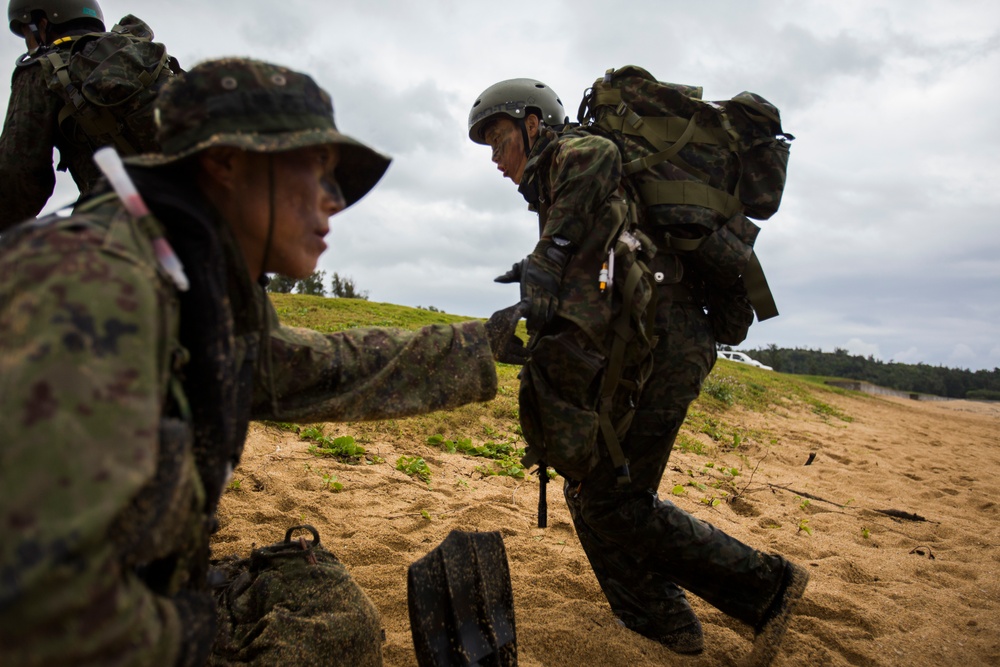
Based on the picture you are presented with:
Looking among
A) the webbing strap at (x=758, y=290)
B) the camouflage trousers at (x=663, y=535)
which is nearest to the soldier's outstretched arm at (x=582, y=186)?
the camouflage trousers at (x=663, y=535)

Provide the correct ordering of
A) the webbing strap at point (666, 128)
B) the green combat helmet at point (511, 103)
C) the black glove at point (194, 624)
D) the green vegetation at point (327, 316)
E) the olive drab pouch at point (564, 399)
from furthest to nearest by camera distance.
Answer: the green vegetation at point (327, 316)
the green combat helmet at point (511, 103)
the webbing strap at point (666, 128)
the olive drab pouch at point (564, 399)
the black glove at point (194, 624)

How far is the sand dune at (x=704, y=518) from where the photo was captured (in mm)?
3549

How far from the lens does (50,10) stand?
14.0 feet

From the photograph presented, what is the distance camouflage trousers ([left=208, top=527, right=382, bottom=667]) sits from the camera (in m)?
2.54

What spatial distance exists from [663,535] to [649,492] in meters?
0.22

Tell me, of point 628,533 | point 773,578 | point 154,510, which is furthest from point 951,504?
point 154,510

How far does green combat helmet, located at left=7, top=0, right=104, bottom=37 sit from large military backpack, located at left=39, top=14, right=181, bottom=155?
19.1 inches

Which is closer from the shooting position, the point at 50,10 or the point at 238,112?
the point at 238,112

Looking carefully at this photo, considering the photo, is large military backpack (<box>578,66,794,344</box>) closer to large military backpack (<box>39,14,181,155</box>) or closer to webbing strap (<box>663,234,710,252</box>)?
webbing strap (<box>663,234,710,252</box>)

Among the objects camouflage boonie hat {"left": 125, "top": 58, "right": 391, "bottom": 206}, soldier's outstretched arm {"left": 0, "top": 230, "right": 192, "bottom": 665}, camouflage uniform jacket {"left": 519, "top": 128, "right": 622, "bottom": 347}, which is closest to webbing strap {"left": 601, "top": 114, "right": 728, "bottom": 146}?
camouflage uniform jacket {"left": 519, "top": 128, "right": 622, "bottom": 347}

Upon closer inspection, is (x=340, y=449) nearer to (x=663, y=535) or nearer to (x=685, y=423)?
(x=663, y=535)

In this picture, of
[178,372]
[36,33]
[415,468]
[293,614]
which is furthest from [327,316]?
[178,372]

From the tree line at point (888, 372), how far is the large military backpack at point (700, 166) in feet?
177

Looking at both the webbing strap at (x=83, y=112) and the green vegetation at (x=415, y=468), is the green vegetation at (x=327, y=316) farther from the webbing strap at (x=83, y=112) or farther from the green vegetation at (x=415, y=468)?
the webbing strap at (x=83, y=112)
